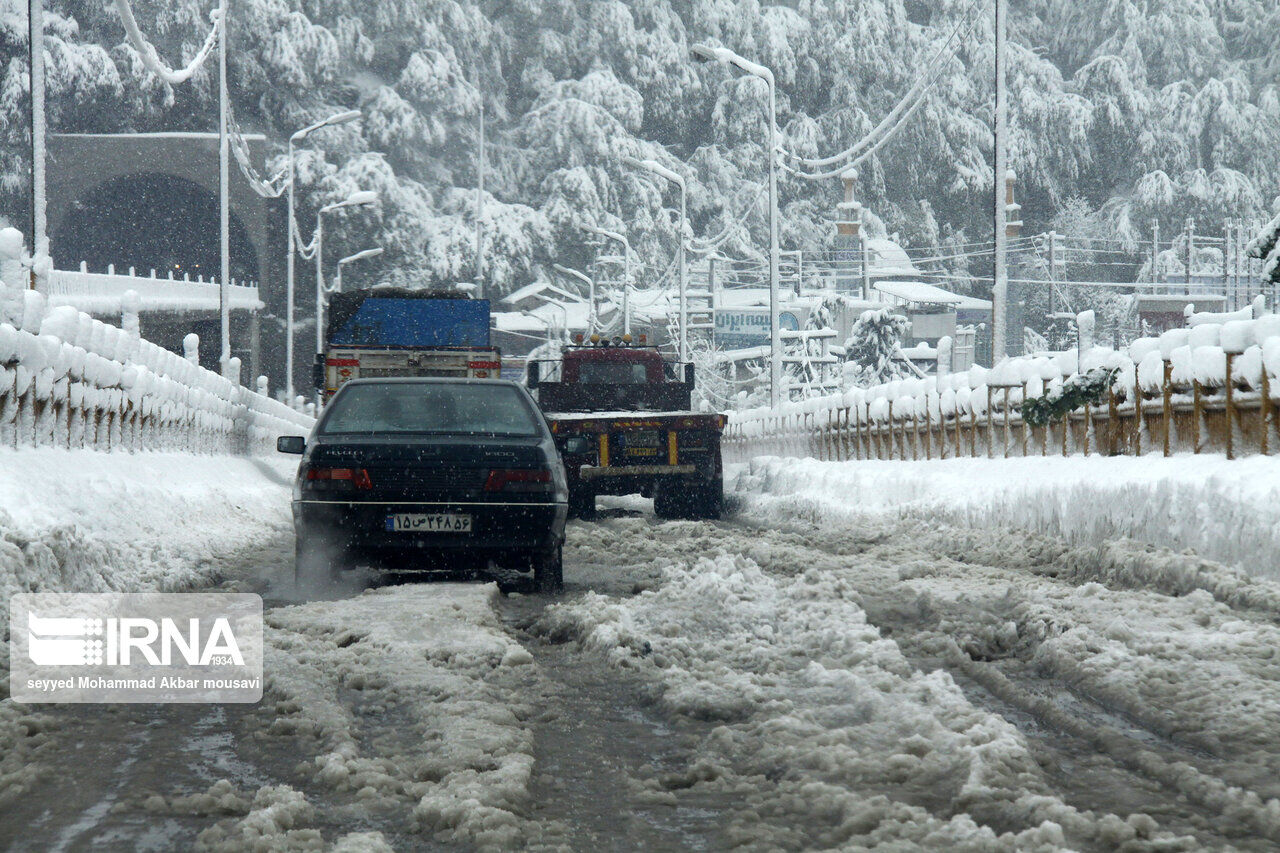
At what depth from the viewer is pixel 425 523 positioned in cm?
948

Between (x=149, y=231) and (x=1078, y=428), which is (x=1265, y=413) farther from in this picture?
(x=149, y=231)

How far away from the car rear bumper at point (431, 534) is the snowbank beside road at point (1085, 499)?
13.5ft

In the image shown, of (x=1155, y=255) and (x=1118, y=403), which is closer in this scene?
(x=1118, y=403)

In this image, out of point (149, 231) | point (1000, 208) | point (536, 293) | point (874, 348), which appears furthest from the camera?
point (536, 293)

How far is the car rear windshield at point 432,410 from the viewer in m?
10.2

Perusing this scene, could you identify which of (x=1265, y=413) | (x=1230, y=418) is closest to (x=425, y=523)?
(x=1265, y=413)

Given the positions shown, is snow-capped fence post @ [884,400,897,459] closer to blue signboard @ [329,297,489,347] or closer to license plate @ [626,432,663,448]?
license plate @ [626,432,663,448]

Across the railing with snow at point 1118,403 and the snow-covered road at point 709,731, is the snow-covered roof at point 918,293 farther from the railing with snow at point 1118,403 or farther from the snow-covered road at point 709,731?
the snow-covered road at point 709,731

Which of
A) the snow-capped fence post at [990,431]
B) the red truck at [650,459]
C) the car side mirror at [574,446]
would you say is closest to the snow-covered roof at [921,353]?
the red truck at [650,459]

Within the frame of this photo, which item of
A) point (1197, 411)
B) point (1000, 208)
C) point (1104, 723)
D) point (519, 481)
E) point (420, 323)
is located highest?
point (1000, 208)

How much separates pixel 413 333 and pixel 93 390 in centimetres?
1471

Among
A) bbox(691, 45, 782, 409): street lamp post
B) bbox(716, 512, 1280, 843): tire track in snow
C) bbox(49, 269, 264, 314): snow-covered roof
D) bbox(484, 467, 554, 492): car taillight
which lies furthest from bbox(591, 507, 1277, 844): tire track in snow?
bbox(49, 269, 264, 314): snow-covered roof

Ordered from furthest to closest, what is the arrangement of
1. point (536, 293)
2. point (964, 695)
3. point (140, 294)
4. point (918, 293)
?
point (918, 293), point (536, 293), point (140, 294), point (964, 695)

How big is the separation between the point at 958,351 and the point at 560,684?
152 feet
